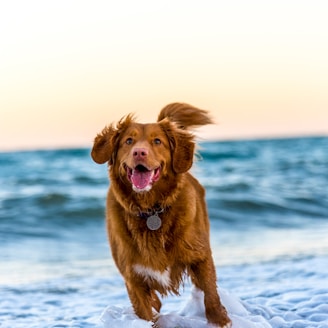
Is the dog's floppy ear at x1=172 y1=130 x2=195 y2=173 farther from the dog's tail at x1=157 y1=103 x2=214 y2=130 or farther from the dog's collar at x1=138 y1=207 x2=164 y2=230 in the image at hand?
the dog's tail at x1=157 y1=103 x2=214 y2=130

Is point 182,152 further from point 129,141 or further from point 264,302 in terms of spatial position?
point 264,302

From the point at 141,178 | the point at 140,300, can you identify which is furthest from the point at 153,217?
the point at 140,300

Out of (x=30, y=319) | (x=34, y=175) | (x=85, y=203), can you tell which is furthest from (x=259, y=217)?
(x=34, y=175)

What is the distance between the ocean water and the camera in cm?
544

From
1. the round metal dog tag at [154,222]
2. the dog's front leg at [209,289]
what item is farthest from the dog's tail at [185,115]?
the dog's front leg at [209,289]

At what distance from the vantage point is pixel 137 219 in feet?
14.8

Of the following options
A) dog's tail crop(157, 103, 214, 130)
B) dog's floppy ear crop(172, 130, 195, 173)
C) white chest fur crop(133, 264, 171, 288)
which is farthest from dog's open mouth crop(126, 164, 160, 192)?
dog's tail crop(157, 103, 214, 130)

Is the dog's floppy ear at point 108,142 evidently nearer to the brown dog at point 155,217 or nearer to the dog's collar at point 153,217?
the brown dog at point 155,217

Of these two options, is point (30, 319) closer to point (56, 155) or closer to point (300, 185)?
point (300, 185)

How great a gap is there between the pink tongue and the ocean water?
741mm

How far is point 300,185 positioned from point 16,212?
7.78m

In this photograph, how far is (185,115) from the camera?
17.5 ft

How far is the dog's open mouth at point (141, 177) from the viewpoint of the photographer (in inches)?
168

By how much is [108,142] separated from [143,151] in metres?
0.45
